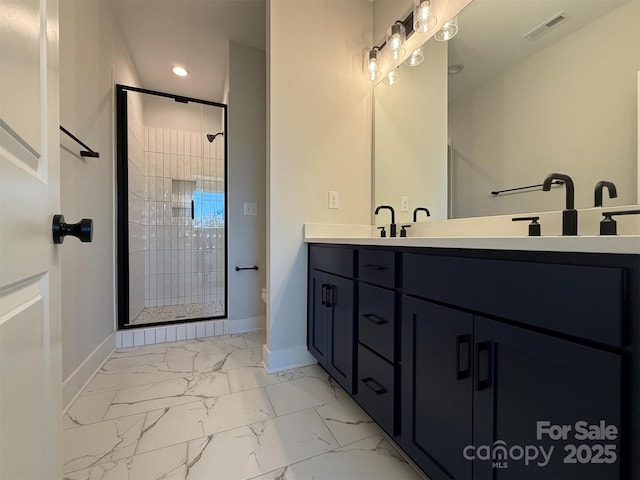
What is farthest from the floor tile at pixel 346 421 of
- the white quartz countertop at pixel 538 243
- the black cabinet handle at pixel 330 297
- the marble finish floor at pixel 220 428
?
the white quartz countertop at pixel 538 243

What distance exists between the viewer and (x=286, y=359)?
1.82m

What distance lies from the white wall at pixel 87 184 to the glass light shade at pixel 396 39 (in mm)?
1831

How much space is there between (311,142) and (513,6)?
120 centimetres

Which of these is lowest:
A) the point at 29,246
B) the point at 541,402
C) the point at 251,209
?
the point at 541,402

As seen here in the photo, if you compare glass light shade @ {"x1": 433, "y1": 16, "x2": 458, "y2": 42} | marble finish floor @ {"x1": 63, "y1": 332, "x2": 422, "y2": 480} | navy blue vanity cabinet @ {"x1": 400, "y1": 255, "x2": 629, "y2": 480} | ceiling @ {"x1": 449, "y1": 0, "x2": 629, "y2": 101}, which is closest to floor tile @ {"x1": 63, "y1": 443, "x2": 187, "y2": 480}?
marble finish floor @ {"x1": 63, "y1": 332, "x2": 422, "y2": 480}

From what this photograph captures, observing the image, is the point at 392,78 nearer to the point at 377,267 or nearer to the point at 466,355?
the point at 377,267

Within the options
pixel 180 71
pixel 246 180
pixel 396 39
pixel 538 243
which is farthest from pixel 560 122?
pixel 180 71

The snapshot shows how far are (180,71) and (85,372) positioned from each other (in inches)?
117

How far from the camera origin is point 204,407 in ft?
4.52

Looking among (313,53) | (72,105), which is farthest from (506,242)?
(72,105)

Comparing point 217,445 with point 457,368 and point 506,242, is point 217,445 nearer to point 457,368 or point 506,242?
point 457,368

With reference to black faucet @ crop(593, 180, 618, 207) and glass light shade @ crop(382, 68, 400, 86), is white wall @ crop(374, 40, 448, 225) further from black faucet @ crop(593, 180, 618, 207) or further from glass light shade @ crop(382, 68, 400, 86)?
black faucet @ crop(593, 180, 618, 207)

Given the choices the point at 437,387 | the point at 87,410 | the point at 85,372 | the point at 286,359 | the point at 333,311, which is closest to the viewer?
the point at 437,387

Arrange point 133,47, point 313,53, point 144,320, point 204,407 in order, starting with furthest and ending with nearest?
point 133,47 < point 144,320 < point 313,53 < point 204,407
